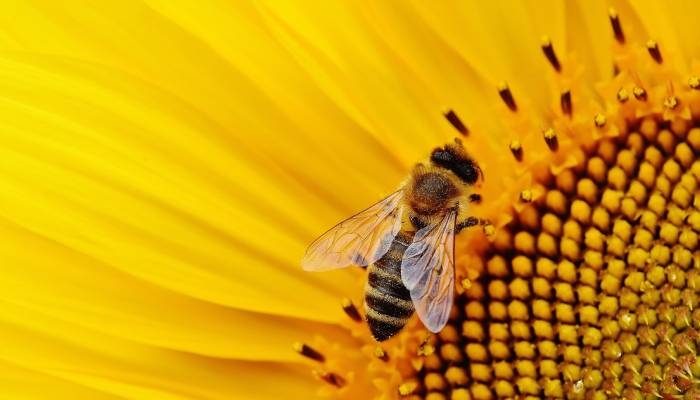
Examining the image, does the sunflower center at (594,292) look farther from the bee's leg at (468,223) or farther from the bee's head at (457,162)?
the bee's head at (457,162)

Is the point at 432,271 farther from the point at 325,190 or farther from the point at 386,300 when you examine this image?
the point at 325,190

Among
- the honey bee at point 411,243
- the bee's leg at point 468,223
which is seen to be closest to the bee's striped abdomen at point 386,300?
the honey bee at point 411,243

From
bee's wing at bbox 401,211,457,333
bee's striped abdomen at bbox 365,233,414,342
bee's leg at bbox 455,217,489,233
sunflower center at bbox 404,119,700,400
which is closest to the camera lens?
bee's wing at bbox 401,211,457,333

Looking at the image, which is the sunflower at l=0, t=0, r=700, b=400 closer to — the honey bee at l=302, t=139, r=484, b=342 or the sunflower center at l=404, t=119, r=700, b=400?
the sunflower center at l=404, t=119, r=700, b=400

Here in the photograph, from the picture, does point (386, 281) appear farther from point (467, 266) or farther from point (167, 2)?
point (167, 2)

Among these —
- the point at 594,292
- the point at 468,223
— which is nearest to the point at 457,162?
the point at 468,223

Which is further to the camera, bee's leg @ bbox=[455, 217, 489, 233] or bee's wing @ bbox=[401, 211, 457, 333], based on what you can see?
bee's leg @ bbox=[455, 217, 489, 233]

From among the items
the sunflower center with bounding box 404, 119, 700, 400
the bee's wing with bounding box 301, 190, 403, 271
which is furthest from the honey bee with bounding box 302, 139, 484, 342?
the sunflower center with bounding box 404, 119, 700, 400

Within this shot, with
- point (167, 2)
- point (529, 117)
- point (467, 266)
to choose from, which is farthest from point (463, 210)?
point (167, 2)
